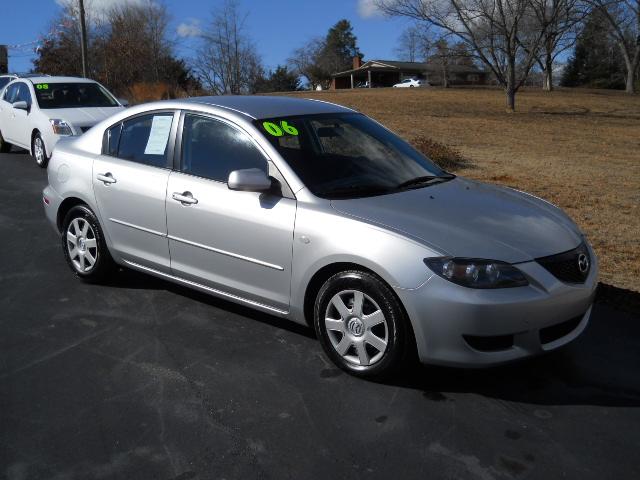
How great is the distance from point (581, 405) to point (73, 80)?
38.5 ft

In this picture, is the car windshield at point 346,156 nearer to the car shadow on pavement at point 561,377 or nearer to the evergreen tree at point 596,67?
the car shadow on pavement at point 561,377

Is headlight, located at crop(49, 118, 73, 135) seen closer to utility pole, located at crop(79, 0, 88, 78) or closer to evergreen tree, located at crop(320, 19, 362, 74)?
utility pole, located at crop(79, 0, 88, 78)

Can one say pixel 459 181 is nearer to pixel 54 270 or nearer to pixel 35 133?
pixel 54 270

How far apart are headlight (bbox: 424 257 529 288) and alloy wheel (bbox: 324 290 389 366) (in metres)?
0.44

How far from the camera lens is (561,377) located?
4070 millimetres

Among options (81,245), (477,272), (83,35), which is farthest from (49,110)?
(83,35)

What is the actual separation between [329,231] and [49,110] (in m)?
9.50

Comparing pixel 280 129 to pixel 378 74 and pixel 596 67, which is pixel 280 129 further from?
pixel 378 74

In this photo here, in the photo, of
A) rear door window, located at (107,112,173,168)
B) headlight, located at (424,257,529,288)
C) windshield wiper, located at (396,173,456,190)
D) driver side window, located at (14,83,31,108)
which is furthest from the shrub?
headlight, located at (424,257,529,288)

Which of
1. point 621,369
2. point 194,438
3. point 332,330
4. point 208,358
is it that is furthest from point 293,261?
point 621,369

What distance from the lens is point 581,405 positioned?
3.73 meters

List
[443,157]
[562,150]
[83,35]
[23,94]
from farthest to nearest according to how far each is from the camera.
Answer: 1. [83,35]
2. [562,150]
3. [23,94]
4. [443,157]

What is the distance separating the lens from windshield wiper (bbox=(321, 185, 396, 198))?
14.1ft

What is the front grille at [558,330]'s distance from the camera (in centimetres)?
381
